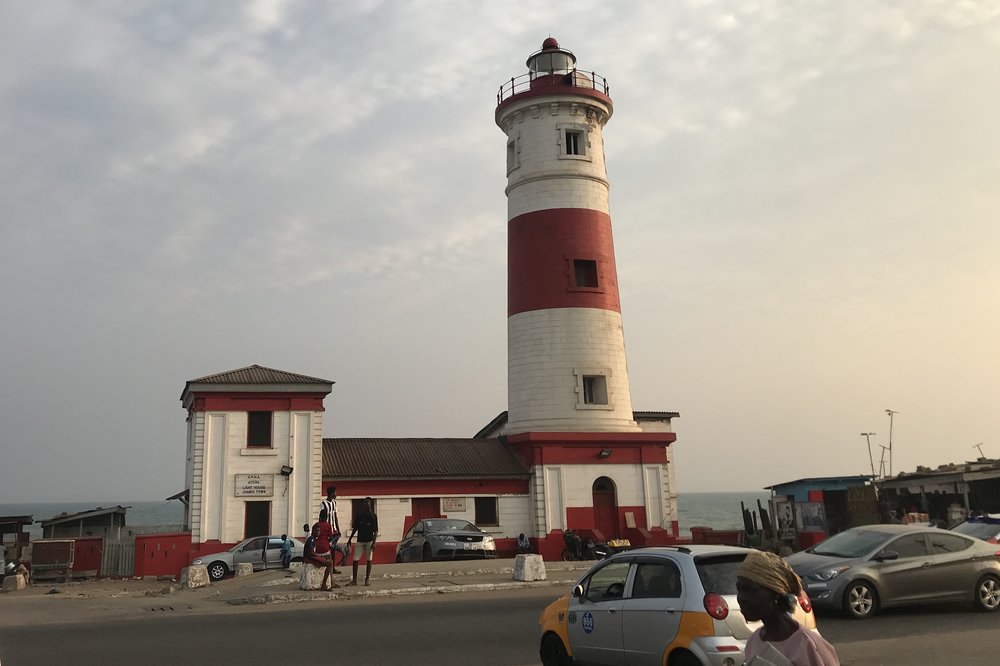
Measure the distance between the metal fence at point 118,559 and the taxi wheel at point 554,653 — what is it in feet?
64.5

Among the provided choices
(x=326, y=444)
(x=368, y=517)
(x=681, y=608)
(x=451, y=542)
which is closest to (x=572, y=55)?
(x=326, y=444)

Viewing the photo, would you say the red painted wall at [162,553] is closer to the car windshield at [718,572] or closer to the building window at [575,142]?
the building window at [575,142]

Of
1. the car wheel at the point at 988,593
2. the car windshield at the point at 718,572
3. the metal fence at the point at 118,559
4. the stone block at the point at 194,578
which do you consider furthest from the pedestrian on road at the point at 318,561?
the car wheel at the point at 988,593

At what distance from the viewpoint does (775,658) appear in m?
3.68

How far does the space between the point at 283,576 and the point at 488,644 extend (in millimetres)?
10267

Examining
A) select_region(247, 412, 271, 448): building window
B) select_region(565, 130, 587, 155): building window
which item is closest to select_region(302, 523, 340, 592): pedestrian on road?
select_region(247, 412, 271, 448): building window

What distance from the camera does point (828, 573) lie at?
13.3 meters

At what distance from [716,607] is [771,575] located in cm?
407

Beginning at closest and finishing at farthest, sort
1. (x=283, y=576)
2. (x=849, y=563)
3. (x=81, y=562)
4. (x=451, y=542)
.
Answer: (x=849, y=563) < (x=283, y=576) < (x=451, y=542) < (x=81, y=562)

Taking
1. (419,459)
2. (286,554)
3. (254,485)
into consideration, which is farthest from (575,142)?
(286,554)

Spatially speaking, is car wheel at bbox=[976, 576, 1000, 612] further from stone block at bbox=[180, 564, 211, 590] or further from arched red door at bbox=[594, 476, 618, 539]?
stone block at bbox=[180, 564, 211, 590]

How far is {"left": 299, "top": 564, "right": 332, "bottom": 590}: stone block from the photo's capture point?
1758cm

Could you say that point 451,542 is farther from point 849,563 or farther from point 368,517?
point 849,563

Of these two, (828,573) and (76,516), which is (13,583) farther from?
(828,573)
